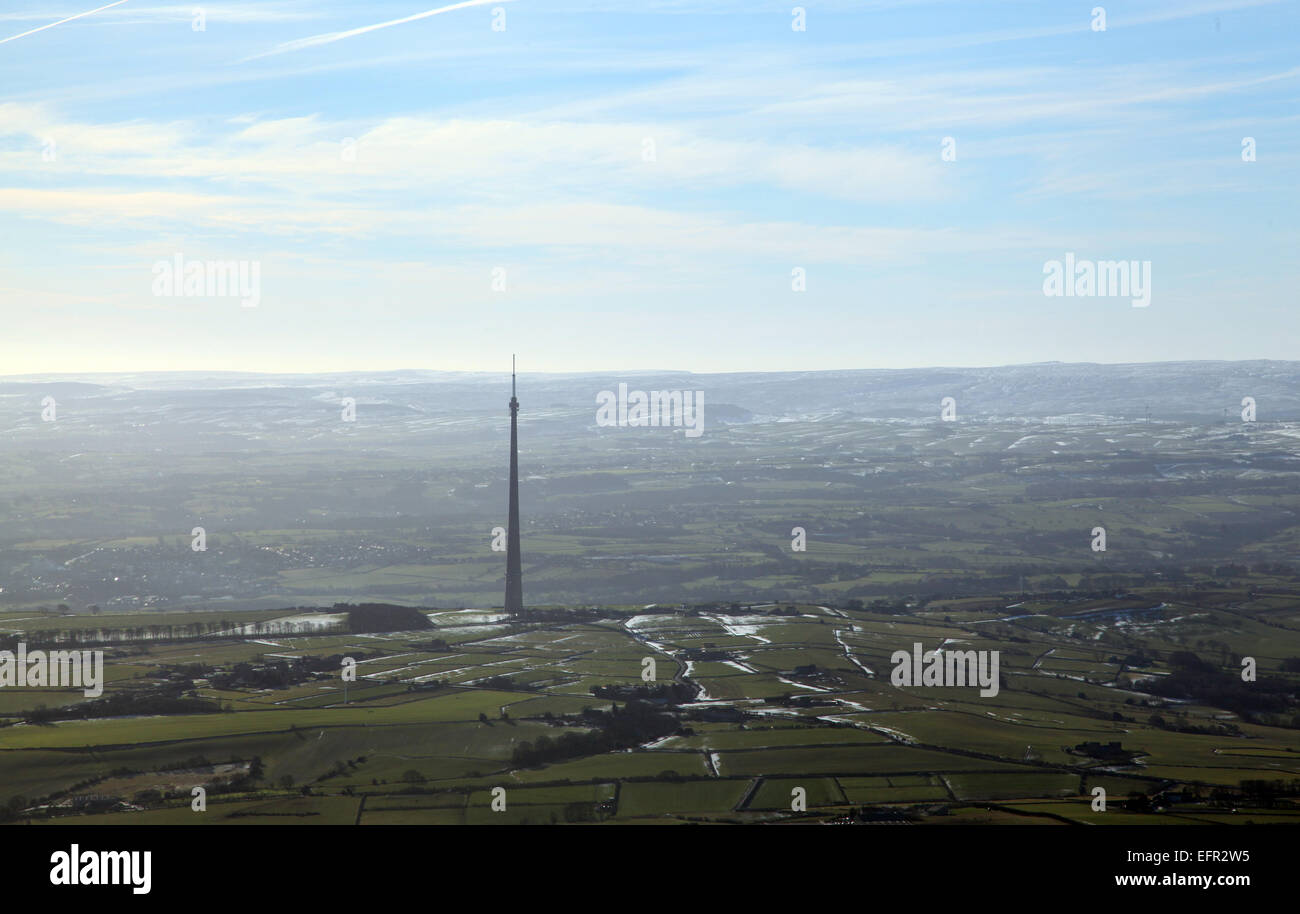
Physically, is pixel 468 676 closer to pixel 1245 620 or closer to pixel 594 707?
pixel 594 707

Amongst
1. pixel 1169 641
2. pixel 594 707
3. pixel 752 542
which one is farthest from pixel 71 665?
pixel 752 542
